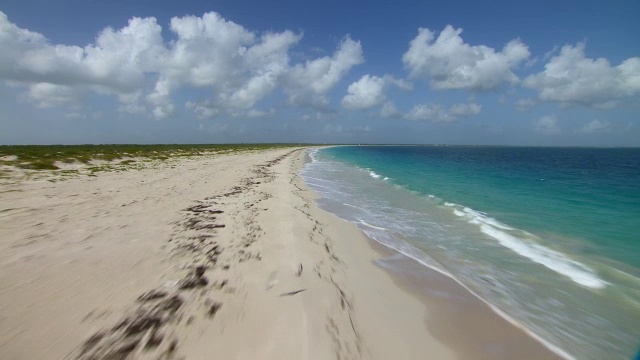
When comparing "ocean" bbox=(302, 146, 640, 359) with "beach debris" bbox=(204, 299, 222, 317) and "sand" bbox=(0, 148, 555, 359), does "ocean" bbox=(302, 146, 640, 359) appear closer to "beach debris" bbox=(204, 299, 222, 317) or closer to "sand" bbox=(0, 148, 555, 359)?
"sand" bbox=(0, 148, 555, 359)

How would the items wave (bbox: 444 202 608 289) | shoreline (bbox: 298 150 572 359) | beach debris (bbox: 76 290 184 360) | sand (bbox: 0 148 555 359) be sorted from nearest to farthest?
beach debris (bbox: 76 290 184 360) → sand (bbox: 0 148 555 359) → shoreline (bbox: 298 150 572 359) → wave (bbox: 444 202 608 289)

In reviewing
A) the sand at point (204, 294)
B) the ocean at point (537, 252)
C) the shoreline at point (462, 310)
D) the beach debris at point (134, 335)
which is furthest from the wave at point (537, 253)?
the beach debris at point (134, 335)

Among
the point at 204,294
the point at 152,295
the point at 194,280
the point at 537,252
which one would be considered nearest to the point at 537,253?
the point at 537,252

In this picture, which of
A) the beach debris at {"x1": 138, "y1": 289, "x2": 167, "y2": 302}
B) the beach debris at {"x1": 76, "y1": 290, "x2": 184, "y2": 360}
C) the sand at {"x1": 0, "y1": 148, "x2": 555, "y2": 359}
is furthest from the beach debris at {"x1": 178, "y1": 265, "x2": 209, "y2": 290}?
the beach debris at {"x1": 76, "y1": 290, "x2": 184, "y2": 360}

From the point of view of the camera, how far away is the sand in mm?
3695

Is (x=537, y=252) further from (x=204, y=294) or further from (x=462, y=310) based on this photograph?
(x=204, y=294)

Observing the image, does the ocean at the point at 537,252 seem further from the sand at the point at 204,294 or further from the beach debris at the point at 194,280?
the beach debris at the point at 194,280

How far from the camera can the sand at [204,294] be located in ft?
12.1

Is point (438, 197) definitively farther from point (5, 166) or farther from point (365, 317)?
point (5, 166)

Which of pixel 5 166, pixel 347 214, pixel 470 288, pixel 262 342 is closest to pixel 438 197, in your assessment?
pixel 347 214

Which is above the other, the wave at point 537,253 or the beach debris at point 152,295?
the beach debris at point 152,295

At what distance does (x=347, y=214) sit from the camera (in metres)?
12.7

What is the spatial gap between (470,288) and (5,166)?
29533 mm

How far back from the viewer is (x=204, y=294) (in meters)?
4.91
